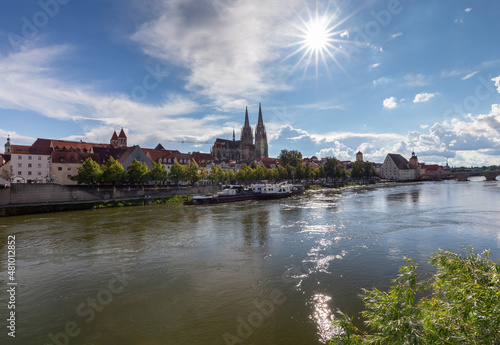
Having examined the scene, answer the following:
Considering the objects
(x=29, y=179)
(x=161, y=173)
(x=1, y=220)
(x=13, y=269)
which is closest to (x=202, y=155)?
(x=161, y=173)

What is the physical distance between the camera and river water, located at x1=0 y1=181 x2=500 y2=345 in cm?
1006

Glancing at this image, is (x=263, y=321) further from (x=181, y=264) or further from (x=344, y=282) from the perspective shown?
(x=181, y=264)

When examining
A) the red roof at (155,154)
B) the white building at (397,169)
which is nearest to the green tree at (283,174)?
the red roof at (155,154)

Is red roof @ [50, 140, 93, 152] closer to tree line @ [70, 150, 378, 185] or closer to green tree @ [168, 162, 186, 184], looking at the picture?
tree line @ [70, 150, 378, 185]

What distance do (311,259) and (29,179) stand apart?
81.0 m

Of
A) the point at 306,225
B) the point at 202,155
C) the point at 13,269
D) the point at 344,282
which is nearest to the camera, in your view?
the point at 344,282

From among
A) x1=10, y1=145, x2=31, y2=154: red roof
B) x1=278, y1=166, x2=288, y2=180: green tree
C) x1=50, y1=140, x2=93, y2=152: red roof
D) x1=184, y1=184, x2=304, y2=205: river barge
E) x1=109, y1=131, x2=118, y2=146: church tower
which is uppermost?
x1=109, y1=131, x2=118, y2=146: church tower

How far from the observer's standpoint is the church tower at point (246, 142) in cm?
16538

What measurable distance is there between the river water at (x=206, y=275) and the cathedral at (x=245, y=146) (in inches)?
5048

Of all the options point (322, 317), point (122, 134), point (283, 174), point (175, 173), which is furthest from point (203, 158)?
point (322, 317)

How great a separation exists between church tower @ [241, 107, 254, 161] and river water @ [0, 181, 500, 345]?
136 m

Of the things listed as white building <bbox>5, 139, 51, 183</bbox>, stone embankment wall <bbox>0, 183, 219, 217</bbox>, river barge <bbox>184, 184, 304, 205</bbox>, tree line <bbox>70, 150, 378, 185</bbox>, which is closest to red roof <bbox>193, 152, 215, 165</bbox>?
tree line <bbox>70, 150, 378, 185</bbox>

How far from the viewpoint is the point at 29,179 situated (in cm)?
6881

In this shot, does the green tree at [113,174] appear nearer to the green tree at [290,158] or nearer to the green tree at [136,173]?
the green tree at [136,173]
